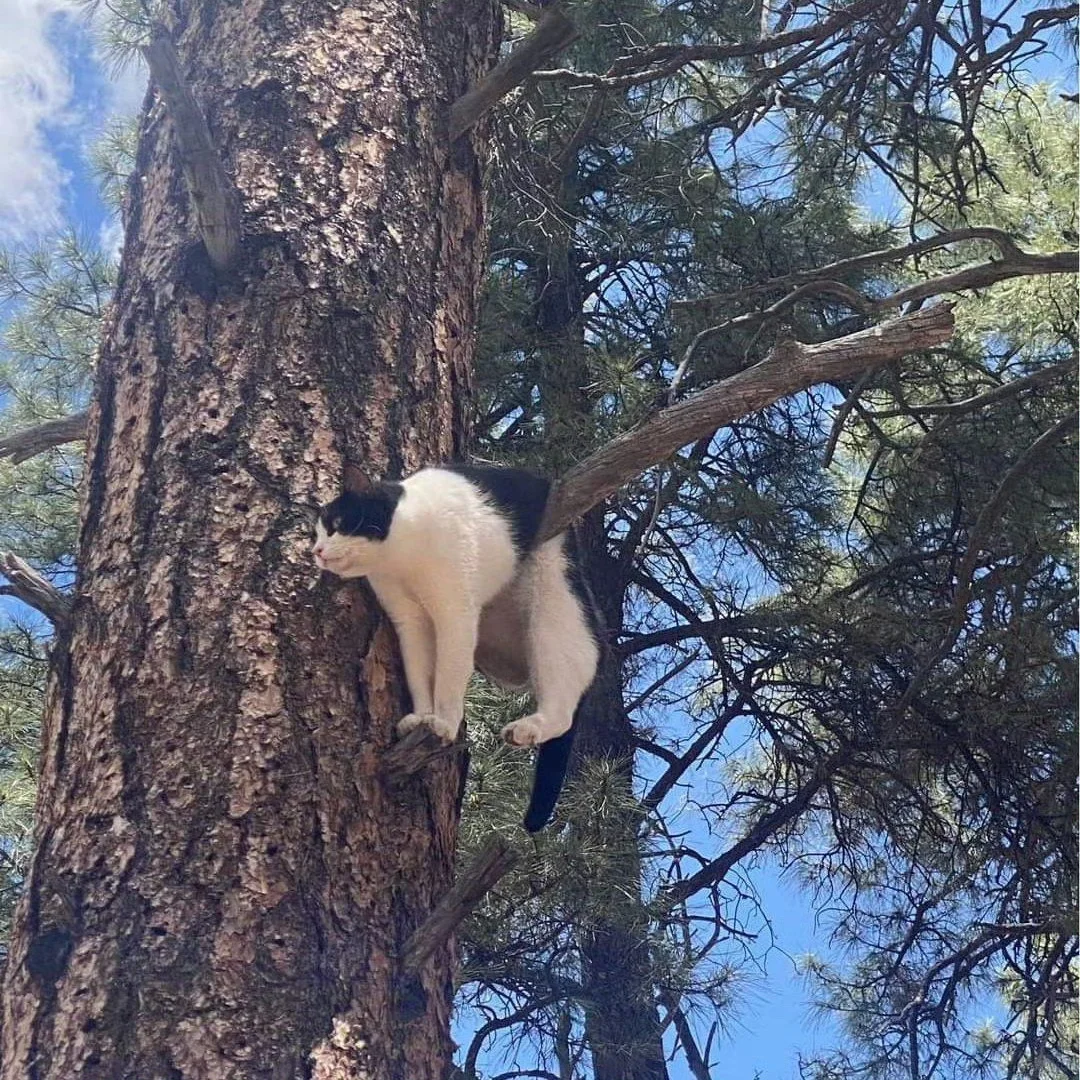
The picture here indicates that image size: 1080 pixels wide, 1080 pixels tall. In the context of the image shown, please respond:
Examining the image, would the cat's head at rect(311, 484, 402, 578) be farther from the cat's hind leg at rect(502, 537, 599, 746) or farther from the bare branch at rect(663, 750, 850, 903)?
the bare branch at rect(663, 750, 850, 903)

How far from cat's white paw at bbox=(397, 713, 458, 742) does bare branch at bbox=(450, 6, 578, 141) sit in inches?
40.4

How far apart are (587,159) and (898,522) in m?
1.49

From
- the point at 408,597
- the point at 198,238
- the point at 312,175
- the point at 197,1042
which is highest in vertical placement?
the point at 312,175

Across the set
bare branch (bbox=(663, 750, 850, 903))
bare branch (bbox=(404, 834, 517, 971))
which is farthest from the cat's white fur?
bare branch (bbox=(663, 750, 850, 903))

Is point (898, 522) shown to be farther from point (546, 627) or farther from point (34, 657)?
point (34, 657)

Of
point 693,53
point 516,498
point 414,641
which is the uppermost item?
point 693,53

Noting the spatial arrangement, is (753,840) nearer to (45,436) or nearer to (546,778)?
(546,778)

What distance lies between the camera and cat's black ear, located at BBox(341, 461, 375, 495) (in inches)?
68.9

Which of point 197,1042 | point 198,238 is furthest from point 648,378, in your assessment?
point 197,1042

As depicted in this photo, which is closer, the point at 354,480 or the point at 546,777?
the point at 354,480

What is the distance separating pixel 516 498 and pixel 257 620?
682 millimetres

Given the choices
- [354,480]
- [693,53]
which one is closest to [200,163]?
[354,480]

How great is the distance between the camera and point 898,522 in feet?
12.0

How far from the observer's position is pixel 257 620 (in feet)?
5.26
